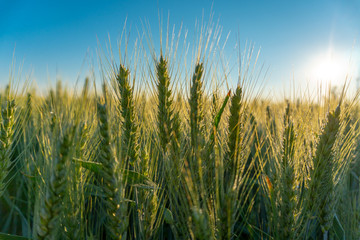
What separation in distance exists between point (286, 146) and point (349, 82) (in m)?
0.55

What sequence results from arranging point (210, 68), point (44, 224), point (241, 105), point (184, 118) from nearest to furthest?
point (44, 224), point (241, 105), point (210, 68), point (184, 118)

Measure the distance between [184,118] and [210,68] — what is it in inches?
14.4

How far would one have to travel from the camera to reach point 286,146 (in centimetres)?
130

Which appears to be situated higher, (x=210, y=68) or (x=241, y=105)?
(x=210, y=68)

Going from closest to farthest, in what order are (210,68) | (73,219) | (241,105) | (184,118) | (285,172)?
(73,219) < (285,172) < (241,105) < (210,68) < (184,118)

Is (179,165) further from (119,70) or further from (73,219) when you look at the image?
(119,70)

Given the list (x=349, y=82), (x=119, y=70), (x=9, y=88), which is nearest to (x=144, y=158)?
(x=119, y=70)

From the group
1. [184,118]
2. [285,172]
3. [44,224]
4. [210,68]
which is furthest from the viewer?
[184,118]

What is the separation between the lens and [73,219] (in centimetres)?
Result: 101

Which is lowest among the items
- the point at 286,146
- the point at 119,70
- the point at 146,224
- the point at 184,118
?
the point at 146,224

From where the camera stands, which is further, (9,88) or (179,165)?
(9,88)

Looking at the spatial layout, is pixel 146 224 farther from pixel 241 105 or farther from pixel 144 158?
pixel 241 105

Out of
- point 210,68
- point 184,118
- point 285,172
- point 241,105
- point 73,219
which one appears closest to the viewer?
point 73,219

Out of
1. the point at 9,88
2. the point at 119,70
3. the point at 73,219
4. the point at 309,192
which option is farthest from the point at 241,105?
the point at 9,88
